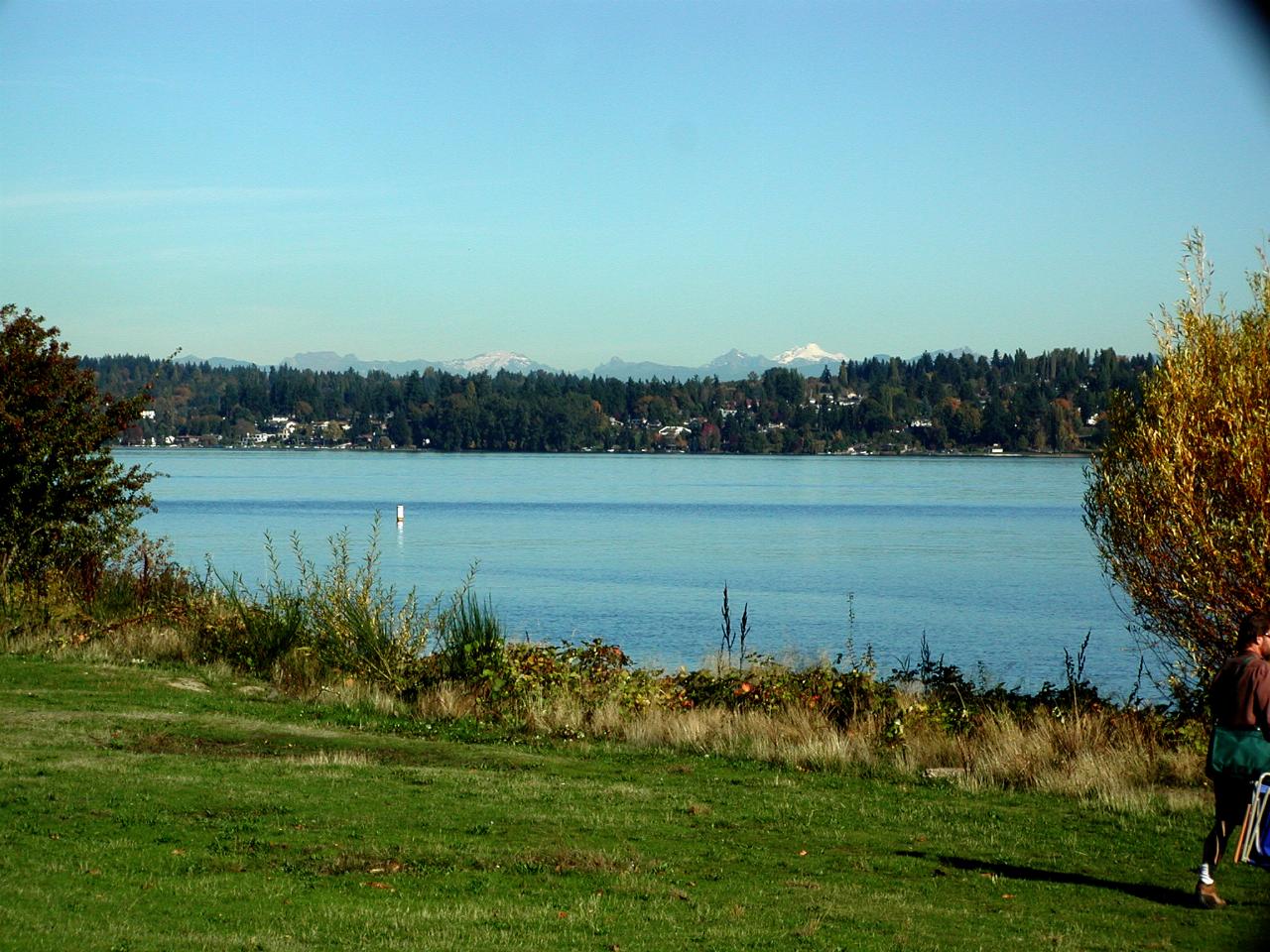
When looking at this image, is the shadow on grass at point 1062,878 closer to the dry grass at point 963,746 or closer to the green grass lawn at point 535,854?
the green grass lawn at point 535,854

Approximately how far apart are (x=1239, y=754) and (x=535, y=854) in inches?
182

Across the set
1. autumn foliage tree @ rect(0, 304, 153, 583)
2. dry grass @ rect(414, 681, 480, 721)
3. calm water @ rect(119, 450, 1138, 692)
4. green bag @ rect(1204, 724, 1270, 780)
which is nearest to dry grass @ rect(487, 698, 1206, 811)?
dry grass @ rect(414, 681, 480, 721)

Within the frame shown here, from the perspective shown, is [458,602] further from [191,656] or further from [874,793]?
[874,793]

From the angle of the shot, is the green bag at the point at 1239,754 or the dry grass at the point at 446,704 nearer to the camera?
the green bag at the point at 1239,754

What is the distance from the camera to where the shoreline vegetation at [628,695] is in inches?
555

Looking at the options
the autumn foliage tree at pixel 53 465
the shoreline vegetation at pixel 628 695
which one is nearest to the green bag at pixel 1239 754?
the shoreline vegetation at pixel 628 695

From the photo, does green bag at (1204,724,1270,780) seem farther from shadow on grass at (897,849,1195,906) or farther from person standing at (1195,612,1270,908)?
shadow on grass at (897,849,1195,906)

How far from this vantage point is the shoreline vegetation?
14.1 meters

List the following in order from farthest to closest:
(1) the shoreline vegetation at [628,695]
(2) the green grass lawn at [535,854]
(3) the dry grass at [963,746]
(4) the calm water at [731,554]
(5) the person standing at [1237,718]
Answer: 1. (4) the calm water at [731,554]
2. (1) the shoreline vegetation at [628,695]
3. (3) the dry grass at [963,746]
4. (5) the person standing at [1237,718]
5. (2) the green grass lawn at [535,854]

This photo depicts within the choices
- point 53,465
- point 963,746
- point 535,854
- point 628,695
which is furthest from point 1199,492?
point 53,465

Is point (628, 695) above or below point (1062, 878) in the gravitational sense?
below

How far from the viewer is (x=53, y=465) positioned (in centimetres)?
2236

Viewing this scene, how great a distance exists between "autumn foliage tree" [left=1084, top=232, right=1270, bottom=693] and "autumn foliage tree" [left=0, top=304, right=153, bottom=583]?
1543 cm

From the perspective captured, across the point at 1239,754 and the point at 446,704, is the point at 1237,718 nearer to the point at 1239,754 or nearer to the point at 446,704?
the point at 1239,754
